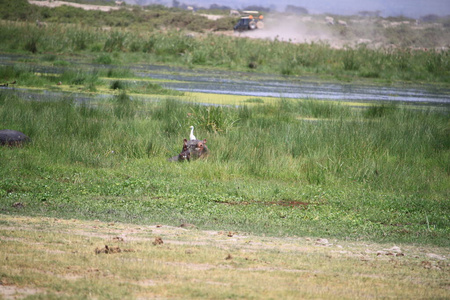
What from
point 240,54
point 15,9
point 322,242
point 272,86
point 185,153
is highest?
point 15,9

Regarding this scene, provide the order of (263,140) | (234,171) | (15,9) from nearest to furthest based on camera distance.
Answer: (234,171)
(263,140)
(15,9)

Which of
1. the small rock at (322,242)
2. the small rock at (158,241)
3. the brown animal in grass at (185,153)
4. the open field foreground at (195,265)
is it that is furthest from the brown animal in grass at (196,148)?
the small rock at (158,241)

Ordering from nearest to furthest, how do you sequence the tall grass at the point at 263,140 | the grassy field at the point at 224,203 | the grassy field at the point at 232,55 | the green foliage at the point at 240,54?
the grassy field at the point at 224,203 < the tall grass at the point at 263,140 < the grassy field at the point at 232,55 < the green foliage at the point at 240,54

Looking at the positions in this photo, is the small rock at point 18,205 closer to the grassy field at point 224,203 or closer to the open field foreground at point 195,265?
the grassy field at point 224,203

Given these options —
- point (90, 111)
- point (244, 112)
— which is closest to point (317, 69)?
point (244, 112)

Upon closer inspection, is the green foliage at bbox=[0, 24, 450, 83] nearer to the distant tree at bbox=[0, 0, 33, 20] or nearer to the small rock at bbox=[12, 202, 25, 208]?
the distant tree at bbox=[0, 0, 33, 20]

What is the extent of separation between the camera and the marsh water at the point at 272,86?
25.0m

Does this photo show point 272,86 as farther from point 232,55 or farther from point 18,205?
point 18,205

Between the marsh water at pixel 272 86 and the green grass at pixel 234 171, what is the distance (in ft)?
29.4

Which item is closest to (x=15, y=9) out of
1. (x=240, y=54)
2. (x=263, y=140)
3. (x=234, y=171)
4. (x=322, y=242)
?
(x=240, y=54)

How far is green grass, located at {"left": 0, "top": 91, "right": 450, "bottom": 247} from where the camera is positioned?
7.62 metres

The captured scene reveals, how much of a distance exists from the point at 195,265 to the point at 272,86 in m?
24.6

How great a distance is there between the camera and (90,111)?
14.4 metres

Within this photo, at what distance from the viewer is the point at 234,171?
34.8 ft
